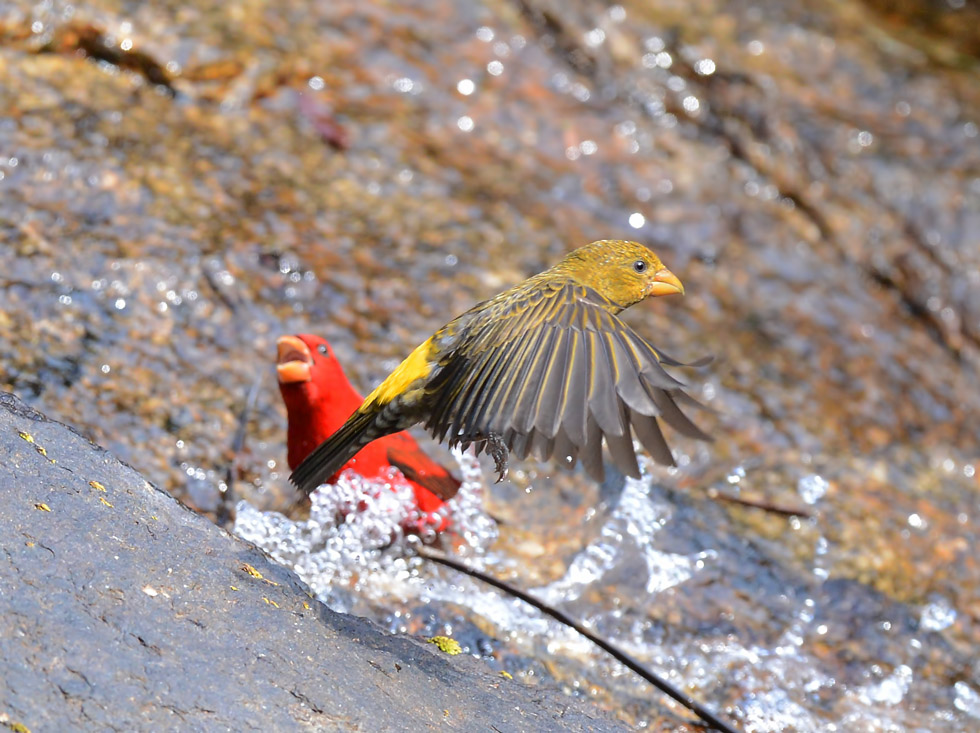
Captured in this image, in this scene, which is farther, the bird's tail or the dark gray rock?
the bird's tail

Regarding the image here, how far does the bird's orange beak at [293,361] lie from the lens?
3.94m

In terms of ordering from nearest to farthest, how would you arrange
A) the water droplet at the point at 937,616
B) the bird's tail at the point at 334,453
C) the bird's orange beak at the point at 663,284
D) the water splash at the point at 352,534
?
the bird's tail at the point at 334,453
the water splash at the point at 352,534
the water droplet at the point at 937,616
the bird's orange beak at the point at 663,284

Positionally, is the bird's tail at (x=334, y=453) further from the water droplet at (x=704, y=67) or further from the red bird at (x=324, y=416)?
the water droplet at (x=704, y=67)

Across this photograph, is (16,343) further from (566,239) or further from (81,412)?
(566,239)

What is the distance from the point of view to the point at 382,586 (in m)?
3.85

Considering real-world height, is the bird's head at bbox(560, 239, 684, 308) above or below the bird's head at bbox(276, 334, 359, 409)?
above

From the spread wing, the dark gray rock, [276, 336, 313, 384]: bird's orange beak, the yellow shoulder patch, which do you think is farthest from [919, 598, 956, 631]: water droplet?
[276, 336, 313, 384]: bird's orange beak

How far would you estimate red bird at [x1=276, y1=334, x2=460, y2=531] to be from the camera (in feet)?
13.2

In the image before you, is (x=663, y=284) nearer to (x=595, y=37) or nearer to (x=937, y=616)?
(x=937, y=616)

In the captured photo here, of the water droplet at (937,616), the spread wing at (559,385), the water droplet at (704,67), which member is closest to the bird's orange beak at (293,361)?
the spread wing at (559,385)

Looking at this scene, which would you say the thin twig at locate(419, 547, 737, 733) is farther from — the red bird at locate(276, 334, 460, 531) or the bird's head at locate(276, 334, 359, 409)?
the bird's head at locate(276, 334, 359, 409)

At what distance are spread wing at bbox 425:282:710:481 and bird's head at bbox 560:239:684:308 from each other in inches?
31.9

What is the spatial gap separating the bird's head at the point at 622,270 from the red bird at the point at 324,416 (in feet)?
3.76

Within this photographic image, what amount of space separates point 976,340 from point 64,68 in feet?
19.9
